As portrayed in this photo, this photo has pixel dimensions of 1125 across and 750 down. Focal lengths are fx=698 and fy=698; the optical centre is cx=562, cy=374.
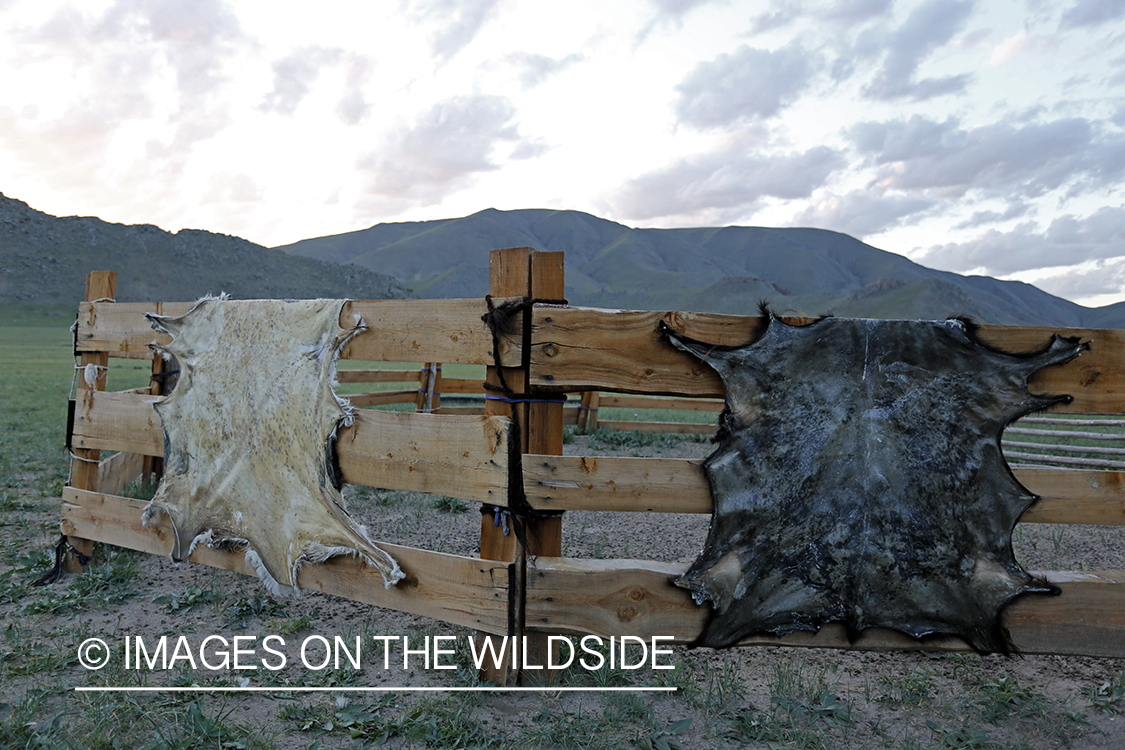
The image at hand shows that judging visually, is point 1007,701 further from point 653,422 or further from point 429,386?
point 429,386

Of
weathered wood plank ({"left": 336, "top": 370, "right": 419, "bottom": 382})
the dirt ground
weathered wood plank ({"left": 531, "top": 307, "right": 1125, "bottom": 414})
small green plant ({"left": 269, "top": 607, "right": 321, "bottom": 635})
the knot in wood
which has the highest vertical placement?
the knot in wood

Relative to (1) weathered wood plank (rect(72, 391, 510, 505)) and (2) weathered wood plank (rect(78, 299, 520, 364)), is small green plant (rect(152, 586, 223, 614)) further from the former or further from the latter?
(2) weathered wood plank (rect(78, 299, 520, 364))

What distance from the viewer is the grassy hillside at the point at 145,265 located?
9900 cm

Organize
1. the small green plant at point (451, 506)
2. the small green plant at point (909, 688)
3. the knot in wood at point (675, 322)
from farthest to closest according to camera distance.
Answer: the small green plant at point (451, 506) → the small green plant at point (909, 688) → the knot in wood at point (675, 322)

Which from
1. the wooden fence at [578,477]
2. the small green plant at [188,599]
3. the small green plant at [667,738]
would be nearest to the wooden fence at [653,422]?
the small green plant at [188,599]

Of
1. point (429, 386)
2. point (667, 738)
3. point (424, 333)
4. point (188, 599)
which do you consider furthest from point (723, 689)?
point (429, 386)

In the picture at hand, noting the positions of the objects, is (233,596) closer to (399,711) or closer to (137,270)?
(399,711)

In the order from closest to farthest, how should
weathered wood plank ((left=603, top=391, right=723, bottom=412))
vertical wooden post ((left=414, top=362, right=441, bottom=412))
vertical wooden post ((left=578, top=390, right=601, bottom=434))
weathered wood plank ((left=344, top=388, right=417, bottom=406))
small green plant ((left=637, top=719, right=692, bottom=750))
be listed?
small green plant ((left=637, top=719, right=692, bottom=750))
weathered wood plank ((left=344, top=388, right=417, bottom=406))
vertical wooden post ((left=578, top=390, right=601, bottom=434))
vertical wooden post ((left=414, top=362, right=441, bottom=412))
weathered wood plank ((left=603, top=391, right=723, bottom=412))

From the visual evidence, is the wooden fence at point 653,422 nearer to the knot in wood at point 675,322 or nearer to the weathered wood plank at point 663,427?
the weathered wood plank at point 663,427

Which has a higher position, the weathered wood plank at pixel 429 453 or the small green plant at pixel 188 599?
the weathered wood plank at pixel 429 453

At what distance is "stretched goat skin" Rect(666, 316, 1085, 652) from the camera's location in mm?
3137

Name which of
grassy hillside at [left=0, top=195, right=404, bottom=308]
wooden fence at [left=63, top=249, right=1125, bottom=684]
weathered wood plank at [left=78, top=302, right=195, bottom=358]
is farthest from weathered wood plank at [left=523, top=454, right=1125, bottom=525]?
grassy hillside at [left=0, top=195, right=404, bottom=308]

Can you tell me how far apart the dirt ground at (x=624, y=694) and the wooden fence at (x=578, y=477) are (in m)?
0.37

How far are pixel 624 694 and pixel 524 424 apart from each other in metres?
1.45
